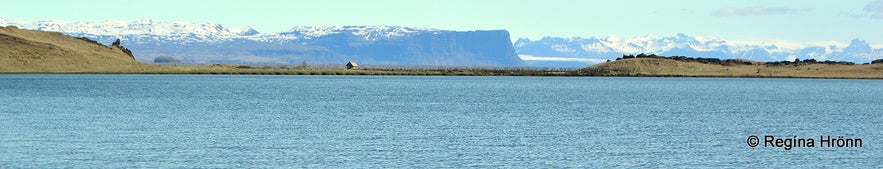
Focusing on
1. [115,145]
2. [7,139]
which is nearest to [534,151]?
[115,145]

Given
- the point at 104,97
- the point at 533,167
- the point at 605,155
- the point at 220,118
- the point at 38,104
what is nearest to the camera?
the point at 533,167

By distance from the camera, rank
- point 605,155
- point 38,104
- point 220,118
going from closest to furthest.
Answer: point 605,155, point 220,118, point 38,104

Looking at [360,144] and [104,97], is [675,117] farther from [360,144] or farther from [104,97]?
[104,97]

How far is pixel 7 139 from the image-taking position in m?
55.6

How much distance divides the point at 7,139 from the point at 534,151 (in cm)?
2440

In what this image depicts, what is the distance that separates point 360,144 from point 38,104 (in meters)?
46.2

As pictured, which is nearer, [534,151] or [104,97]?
[534,151]

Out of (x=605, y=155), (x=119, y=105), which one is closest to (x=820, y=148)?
(x=605, y=155)

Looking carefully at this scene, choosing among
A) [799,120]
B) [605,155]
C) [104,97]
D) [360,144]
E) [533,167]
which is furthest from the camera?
[104,97]

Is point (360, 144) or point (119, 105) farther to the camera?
point (119, 105)

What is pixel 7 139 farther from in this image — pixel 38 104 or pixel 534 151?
pixel 38 104

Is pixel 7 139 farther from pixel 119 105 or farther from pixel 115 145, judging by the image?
pixel 119 105

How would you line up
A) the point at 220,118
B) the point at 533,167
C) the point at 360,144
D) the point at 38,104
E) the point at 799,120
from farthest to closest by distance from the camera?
the point at 38,104 → the point at 799,120 → the point at 220,118 → the point at 360,144 → the point at 533,167

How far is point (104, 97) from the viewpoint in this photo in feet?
358
